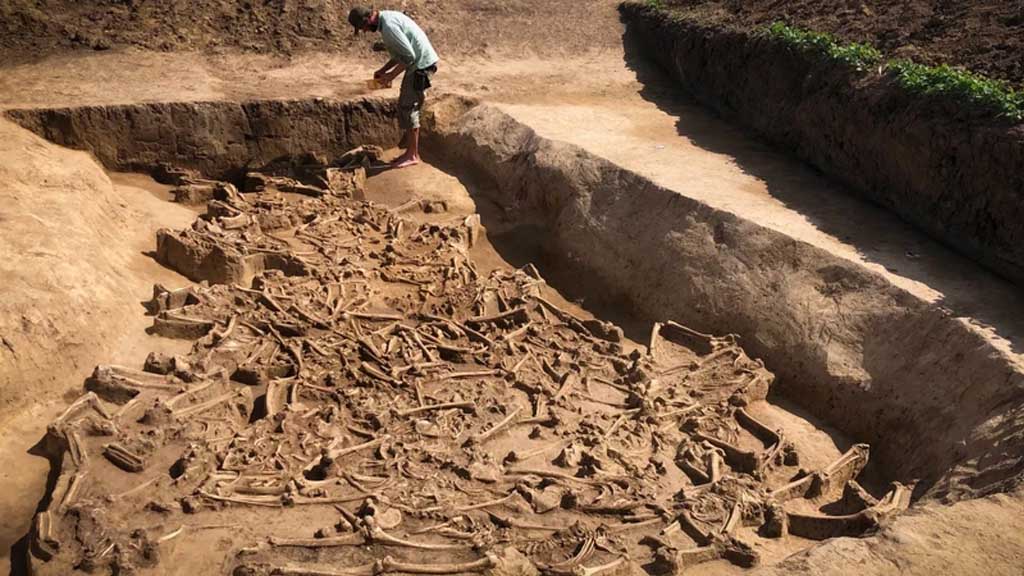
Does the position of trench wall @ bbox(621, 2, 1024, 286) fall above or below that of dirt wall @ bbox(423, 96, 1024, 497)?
above

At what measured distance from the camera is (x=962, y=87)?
7.93 meters

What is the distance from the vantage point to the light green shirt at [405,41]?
10.3 metres

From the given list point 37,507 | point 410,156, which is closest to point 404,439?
point 37,507

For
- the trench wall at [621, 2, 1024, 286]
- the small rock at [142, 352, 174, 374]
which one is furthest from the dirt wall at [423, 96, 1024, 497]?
the small rock at [142, 352, 174, 374]

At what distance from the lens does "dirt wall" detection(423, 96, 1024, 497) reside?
247 inches

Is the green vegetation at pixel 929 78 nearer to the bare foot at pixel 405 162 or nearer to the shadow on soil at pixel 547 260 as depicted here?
the shadow on soil at pixel 547 260

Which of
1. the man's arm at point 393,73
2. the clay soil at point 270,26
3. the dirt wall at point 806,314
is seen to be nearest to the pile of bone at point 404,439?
the dirt wall at point 806,314

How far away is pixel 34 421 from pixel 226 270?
252cm

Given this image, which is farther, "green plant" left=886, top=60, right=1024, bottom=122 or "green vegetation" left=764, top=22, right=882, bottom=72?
"green vegetation" left=764, top=22, right=882, bottom=72

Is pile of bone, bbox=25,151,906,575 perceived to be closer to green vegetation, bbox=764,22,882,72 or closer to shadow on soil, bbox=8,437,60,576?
shadow on soil, bbox=8,437,60,576

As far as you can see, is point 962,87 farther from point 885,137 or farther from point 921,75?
point 885,137

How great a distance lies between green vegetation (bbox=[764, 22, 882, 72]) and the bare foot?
4.42m

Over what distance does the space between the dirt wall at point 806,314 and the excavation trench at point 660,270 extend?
0.01 m

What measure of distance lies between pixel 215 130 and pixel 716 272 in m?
6.28
